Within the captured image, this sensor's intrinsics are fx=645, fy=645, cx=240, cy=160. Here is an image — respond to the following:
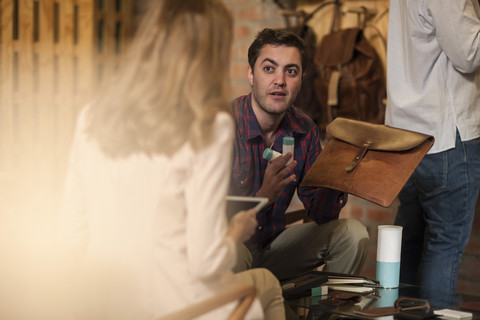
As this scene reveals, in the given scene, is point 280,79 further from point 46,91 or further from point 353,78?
point 46,91

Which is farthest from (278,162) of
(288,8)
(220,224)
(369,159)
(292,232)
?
(288,8)

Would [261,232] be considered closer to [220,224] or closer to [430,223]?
[430,223]

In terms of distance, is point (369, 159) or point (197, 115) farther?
point (369, 159)

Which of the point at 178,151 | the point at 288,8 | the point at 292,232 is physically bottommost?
the point at 292,232

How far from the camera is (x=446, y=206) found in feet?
6.49

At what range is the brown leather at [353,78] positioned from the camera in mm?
2658

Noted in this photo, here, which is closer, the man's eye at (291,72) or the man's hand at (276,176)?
the man's hand at (276,176)

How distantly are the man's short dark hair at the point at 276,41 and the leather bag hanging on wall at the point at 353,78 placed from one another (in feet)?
1.79

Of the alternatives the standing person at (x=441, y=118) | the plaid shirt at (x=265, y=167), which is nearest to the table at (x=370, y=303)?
the standing person at (x=441, y=118)

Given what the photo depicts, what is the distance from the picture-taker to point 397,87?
6.75 feet

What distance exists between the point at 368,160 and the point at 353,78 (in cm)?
80

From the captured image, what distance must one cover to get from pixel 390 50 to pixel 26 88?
186 centimetres

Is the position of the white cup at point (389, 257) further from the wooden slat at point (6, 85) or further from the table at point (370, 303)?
the wooden slat at point (6, 85)

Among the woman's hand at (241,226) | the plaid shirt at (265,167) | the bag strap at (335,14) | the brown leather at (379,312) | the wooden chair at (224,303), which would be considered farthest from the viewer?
the bag strap at (335,14)
